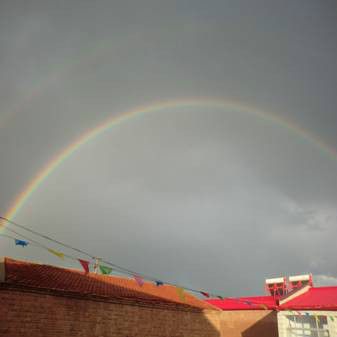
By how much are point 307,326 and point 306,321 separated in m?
0.32

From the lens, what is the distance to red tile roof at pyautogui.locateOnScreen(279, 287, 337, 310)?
1967cm

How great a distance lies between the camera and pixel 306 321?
69.0 ft

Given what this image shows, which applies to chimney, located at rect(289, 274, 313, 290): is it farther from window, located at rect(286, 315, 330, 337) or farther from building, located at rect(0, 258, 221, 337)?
building, located at rect(0, 258, 221, 337)

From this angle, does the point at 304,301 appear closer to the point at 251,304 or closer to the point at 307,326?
the point at 307,326

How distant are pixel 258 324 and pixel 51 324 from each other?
16.1 m

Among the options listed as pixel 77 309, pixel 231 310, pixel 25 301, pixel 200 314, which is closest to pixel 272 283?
pixel 231 310

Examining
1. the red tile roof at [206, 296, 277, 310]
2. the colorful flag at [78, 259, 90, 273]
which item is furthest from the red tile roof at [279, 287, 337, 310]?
the colorful flag at [78, 259, 90, 273]

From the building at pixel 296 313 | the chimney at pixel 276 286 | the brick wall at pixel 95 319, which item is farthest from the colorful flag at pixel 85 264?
the chimney at pixel 276 286

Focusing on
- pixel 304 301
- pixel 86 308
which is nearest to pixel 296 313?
pixel 304 301

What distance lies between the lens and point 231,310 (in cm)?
2725

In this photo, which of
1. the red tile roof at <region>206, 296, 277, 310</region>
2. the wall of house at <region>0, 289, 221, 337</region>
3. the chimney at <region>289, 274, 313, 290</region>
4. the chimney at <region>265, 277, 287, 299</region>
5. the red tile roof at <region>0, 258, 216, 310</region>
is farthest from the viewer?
the chimney at <region>265, 277, 287, 299</region>

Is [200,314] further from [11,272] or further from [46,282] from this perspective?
[11,272]

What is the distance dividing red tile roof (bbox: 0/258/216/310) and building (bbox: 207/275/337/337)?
3.95m

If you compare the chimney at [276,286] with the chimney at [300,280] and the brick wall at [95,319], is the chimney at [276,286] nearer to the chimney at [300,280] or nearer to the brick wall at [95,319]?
the chimney at [300,280]
